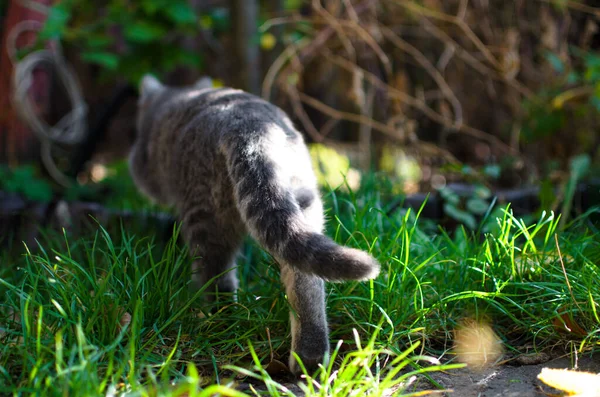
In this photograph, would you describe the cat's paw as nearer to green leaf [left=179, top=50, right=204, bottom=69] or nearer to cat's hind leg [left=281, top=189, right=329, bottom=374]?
cat's hind leg [left=281, top=189, right=329, bottom=374]

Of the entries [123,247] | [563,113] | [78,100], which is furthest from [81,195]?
[563,113]

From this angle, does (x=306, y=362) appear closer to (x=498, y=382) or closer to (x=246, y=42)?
(x=498, y=382)

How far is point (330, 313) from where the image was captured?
2299 mm

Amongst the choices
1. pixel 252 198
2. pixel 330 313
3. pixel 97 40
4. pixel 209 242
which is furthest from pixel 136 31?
pixel 330 313

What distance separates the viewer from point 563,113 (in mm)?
4195

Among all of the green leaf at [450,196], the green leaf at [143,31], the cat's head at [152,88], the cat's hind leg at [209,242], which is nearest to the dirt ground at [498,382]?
the cat's hind leg at [209,242]

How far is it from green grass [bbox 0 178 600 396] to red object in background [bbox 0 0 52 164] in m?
3.56

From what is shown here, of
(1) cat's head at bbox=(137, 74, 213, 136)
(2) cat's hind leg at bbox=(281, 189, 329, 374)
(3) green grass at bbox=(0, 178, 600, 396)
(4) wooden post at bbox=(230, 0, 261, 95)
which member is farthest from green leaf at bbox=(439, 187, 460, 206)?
(4) wooden post at bbox=(230, 0, 261, 95)

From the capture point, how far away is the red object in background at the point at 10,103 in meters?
5.47

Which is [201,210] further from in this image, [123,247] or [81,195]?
[81,195]

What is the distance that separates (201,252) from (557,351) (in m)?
1.46

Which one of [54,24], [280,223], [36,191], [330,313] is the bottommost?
[36,191]

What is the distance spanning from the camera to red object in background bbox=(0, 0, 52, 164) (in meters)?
5.47

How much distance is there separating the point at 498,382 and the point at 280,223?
90cm
